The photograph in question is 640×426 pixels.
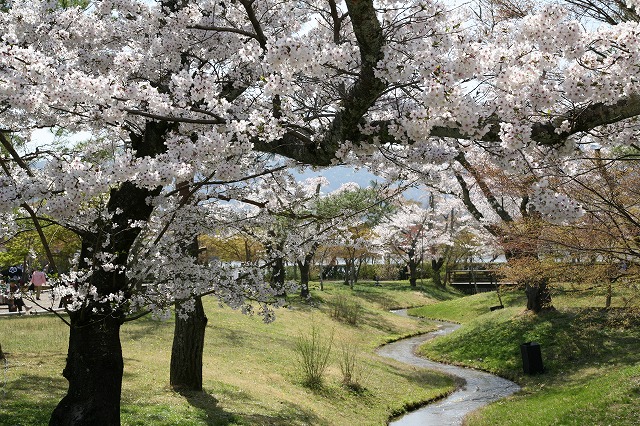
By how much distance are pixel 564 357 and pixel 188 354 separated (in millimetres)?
10623

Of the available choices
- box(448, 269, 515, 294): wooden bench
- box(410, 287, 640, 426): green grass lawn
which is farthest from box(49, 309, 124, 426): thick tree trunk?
box(448, 269, 515, 294): wooden bench

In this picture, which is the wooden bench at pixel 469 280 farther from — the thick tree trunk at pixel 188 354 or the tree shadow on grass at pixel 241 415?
the thick tree trunk at pixel 188 354

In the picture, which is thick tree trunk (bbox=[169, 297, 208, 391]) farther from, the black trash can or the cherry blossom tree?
the cherry blossom tree

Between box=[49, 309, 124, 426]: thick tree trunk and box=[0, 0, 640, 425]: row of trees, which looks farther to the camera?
box=[49, 309, 124, 426]: thick tree trunk

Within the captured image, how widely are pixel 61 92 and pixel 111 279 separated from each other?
313 cm

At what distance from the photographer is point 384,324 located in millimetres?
26219

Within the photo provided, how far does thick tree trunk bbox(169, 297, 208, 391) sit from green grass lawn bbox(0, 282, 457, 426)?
30cm

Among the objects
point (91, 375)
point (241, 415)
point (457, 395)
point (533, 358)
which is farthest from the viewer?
point (533, 358)

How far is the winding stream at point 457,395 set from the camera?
12539 millimetres

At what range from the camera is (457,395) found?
14.7 m

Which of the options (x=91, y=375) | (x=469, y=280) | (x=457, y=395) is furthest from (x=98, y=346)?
(x=469, y=280)

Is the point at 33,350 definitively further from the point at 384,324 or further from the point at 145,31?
the point at 384,324

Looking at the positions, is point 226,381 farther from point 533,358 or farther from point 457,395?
point 533,358

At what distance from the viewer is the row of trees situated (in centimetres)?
446
